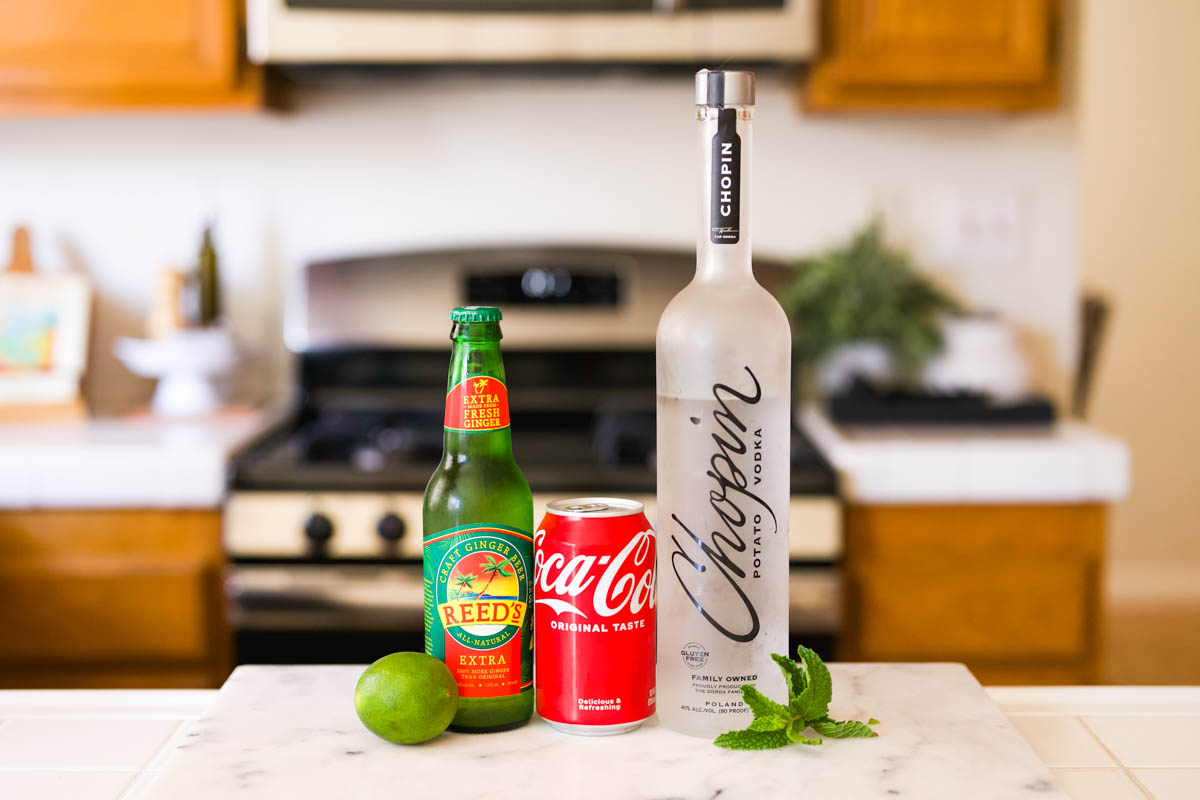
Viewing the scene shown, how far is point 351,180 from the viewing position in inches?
90.3

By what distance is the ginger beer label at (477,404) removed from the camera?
27.2 inches

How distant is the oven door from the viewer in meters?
1.72

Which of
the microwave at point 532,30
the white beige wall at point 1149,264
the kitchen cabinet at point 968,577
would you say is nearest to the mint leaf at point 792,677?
the kitchen cabinet at point 968,577

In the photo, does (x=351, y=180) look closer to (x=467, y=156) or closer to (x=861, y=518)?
(x=467, y=156)

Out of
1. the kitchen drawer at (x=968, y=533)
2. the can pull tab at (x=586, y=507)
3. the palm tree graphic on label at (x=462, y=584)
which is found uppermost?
the can pull tab at (x=586, y=507)

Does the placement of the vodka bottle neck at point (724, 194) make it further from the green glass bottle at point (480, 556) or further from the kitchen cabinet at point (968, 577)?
the kitchen cabinet at point (968, 577)

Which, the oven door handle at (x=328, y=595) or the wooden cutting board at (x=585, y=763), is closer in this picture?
the wooden cutting board at (x=585, y=763)

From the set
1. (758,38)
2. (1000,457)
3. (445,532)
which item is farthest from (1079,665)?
(445,532)

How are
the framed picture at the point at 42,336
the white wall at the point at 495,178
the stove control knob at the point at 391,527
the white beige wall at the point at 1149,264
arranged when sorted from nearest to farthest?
the stove control knob at the point at 391,527 < the framed picture at the point at 42,336 < the white wall at the point at 495,178 < the white beige wall at the point at 1149,264

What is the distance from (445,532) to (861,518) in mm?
1210

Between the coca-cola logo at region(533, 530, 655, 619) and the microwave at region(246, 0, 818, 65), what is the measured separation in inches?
55.3

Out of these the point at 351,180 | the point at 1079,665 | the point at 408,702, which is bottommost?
the point at 1079,665

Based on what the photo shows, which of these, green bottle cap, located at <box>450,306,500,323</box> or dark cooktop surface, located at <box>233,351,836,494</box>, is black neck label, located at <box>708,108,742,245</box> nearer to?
green bottle cap, located at <box>450,306,500,323</box>

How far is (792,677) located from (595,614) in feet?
0.41
